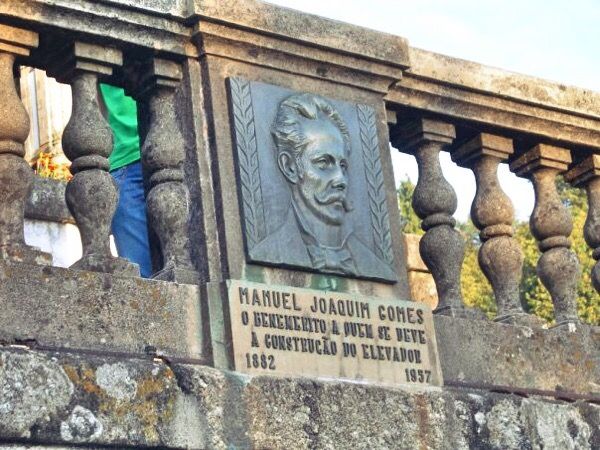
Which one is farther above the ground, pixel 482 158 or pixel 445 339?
pixel 482 158

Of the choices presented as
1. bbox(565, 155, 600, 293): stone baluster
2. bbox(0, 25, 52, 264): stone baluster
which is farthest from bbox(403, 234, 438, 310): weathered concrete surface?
bbox(0, 25, 52, 264): stone baluster

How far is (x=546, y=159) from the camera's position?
707 cm

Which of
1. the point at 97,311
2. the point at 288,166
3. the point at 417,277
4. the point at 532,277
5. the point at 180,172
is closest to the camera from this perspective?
the point at 97,311

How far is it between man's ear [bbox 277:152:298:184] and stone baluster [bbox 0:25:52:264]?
0.97 meters

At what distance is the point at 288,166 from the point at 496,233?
1243 millimetres

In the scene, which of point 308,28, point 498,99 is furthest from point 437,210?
point 308,28

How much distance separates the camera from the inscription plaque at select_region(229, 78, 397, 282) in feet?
19.0

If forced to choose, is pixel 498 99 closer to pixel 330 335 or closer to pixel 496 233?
pixel 496 233

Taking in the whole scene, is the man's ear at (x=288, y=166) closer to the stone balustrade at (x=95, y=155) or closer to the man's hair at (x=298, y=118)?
the man's hair at (x=298, y=118)

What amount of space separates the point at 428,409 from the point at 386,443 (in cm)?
26

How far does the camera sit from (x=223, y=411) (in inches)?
212

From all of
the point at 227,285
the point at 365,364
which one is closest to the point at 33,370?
the point at 227,285

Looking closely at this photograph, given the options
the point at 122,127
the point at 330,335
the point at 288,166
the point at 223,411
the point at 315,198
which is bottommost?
the point at 223,411

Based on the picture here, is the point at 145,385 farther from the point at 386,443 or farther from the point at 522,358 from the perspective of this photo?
the point at 522,358
